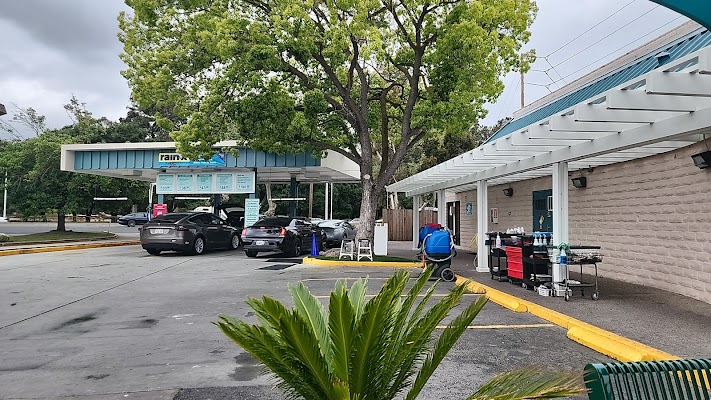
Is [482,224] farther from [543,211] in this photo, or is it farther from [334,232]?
[334,232]

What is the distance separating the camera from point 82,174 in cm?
2655

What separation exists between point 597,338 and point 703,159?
13.2ft

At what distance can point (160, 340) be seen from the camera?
636 cm

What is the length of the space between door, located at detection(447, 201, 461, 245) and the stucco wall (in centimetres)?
1102

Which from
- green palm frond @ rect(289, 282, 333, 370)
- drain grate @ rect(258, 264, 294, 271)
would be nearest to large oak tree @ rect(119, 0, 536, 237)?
drain grate @ rect(258, 264, 294, 271)

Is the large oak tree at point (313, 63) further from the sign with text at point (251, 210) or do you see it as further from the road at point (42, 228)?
the road at point (42, 228)

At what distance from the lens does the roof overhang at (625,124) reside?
5.40m

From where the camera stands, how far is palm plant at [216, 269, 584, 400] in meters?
2.25

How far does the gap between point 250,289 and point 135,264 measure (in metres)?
6.42

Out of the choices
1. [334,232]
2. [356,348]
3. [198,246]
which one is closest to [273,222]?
[198,246]

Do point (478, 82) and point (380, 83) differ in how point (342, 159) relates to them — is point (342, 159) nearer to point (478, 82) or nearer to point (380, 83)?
point (380, 83)

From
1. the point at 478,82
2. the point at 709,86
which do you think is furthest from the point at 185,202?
the point at 709,86

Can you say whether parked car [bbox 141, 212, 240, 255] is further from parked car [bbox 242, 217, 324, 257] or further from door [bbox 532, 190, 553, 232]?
door [bbox 532, 190, 553, 232]

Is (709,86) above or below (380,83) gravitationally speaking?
below
